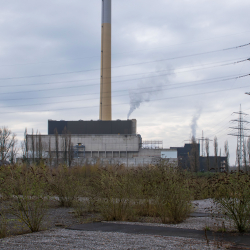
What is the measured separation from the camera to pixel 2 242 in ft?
18.4

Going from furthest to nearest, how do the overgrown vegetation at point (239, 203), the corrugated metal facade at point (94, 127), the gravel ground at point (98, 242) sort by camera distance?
the corrugated metal facade at point (94, 127) < the overgrown vegetation at point (239, 203) < the gravel ground at point (98, 242)

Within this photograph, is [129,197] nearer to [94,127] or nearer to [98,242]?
[98,242]

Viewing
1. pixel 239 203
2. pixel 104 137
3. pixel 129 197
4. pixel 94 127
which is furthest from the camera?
pixel 94 127

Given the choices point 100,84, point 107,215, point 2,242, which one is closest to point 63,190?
point 107,215

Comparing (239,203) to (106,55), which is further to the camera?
(106,55)

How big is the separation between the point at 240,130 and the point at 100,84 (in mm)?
26310

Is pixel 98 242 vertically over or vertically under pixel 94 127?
under

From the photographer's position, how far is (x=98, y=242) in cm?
551

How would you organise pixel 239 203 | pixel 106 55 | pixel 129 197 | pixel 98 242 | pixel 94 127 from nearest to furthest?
pixel 98 242, pixel 239 203, pixel 129 197, pixel 106 55, pixel 94 127

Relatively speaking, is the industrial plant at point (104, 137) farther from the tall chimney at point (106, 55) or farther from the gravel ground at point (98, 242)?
the gravel ground at point (98, 242)

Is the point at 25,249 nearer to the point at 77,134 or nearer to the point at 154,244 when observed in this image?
the point at 154,244

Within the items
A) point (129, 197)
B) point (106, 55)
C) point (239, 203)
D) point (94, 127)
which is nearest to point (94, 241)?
point (129, 197)

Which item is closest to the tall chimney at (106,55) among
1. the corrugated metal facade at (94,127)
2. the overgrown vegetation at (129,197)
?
the corrugated metal facade at (94,127)

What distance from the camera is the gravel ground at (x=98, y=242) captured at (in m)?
5.17
